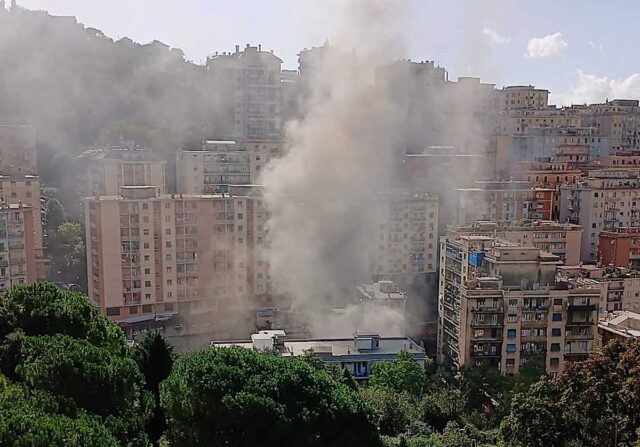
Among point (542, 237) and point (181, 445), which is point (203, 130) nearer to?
point (542, 237)

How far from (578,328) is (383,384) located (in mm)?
4165

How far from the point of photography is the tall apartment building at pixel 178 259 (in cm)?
1705

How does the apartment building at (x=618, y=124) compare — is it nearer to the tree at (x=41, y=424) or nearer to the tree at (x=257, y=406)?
the tree at (x=257, y=406)

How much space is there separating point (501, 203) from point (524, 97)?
15.4m

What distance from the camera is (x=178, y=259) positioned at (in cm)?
1789

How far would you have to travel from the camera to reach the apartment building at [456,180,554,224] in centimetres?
2053

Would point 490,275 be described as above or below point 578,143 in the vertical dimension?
below

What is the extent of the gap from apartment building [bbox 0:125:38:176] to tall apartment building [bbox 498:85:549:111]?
70.2 ft

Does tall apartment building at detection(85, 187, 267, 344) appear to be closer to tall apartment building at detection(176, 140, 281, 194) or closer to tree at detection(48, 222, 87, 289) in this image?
tree at detection(48, 222, 87, 289)

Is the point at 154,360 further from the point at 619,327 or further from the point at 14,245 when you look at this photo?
the point at 619,327

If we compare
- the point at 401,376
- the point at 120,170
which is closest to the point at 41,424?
the point at 401,376

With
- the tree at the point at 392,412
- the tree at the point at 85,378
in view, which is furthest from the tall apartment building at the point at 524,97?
the tree at the point at 85,378

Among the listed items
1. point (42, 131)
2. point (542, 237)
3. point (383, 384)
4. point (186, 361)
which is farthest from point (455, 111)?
point (186, 361)

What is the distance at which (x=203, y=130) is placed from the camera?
2722 centimetres
